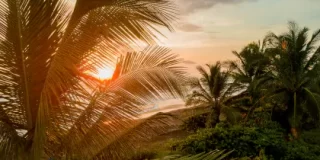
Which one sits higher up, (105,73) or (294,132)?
(105,73)

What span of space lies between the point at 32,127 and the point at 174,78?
6.61ft

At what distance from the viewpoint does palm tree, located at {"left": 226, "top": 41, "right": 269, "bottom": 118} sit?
74.9ft

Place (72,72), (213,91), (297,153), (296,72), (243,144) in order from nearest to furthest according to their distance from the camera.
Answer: (72,72), (243,144), (297,153), (296,72), (213,91)

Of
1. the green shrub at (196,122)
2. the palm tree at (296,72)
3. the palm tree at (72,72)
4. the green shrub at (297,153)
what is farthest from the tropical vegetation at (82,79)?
the green shrub at (196,122)

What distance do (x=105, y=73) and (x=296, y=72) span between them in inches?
647

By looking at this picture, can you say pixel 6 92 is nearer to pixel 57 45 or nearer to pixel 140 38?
pixel 57 45

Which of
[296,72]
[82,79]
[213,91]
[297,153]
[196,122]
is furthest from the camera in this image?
[196,122]

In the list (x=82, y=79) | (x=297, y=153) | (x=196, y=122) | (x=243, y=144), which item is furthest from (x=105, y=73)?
(x=196, y=122)

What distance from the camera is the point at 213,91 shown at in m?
22.5

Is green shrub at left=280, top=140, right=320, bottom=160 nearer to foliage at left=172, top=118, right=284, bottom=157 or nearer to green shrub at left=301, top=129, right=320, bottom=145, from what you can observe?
foliage at left=172, top=118, right=284, bottom=157

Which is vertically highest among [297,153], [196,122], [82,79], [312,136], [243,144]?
[82,79]

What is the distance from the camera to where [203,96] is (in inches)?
905

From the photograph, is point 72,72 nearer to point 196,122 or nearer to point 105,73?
point 105,73

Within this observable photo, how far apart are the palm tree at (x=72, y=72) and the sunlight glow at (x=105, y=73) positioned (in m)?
0.10
